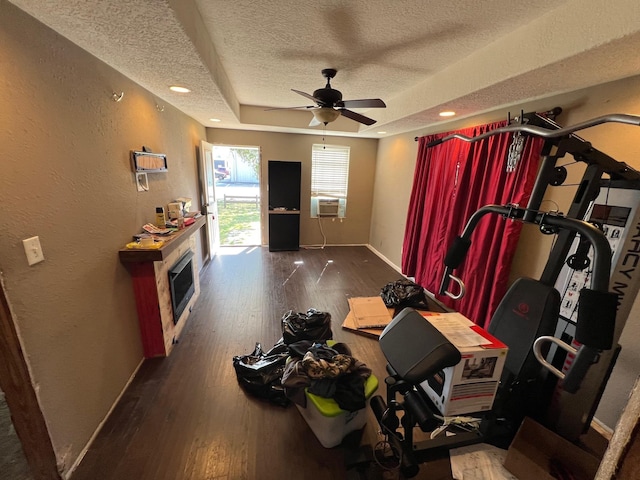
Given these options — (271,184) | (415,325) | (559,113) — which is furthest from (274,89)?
(415,325)

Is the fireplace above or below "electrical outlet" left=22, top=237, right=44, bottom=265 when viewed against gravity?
below

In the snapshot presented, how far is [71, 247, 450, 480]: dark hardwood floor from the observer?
4.54ft

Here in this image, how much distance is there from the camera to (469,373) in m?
1.38

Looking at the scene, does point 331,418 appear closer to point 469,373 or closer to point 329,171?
point 469,373

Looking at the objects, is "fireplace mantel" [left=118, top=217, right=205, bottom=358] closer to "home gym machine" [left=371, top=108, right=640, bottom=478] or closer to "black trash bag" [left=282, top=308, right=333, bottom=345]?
"black trash bag" [left=282, top=308, right=333, bottom=345]

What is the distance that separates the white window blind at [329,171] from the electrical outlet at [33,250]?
4201mm

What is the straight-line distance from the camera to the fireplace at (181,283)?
2279 millimetres

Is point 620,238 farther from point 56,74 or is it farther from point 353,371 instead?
point 56,74

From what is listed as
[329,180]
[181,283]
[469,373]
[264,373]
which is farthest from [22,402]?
[329,180]

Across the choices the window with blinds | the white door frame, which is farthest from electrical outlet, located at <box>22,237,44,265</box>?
the window with blinds

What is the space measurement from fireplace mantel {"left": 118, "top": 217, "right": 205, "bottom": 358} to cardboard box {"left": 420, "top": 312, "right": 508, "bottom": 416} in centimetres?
197

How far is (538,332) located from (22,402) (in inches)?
93.7

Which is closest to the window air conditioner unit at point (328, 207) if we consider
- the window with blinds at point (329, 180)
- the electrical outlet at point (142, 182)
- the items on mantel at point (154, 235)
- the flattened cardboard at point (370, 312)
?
the window with blinds at point (329, 180)

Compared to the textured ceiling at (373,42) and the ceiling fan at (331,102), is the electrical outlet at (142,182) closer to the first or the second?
the textured ceiling at (373,42)
